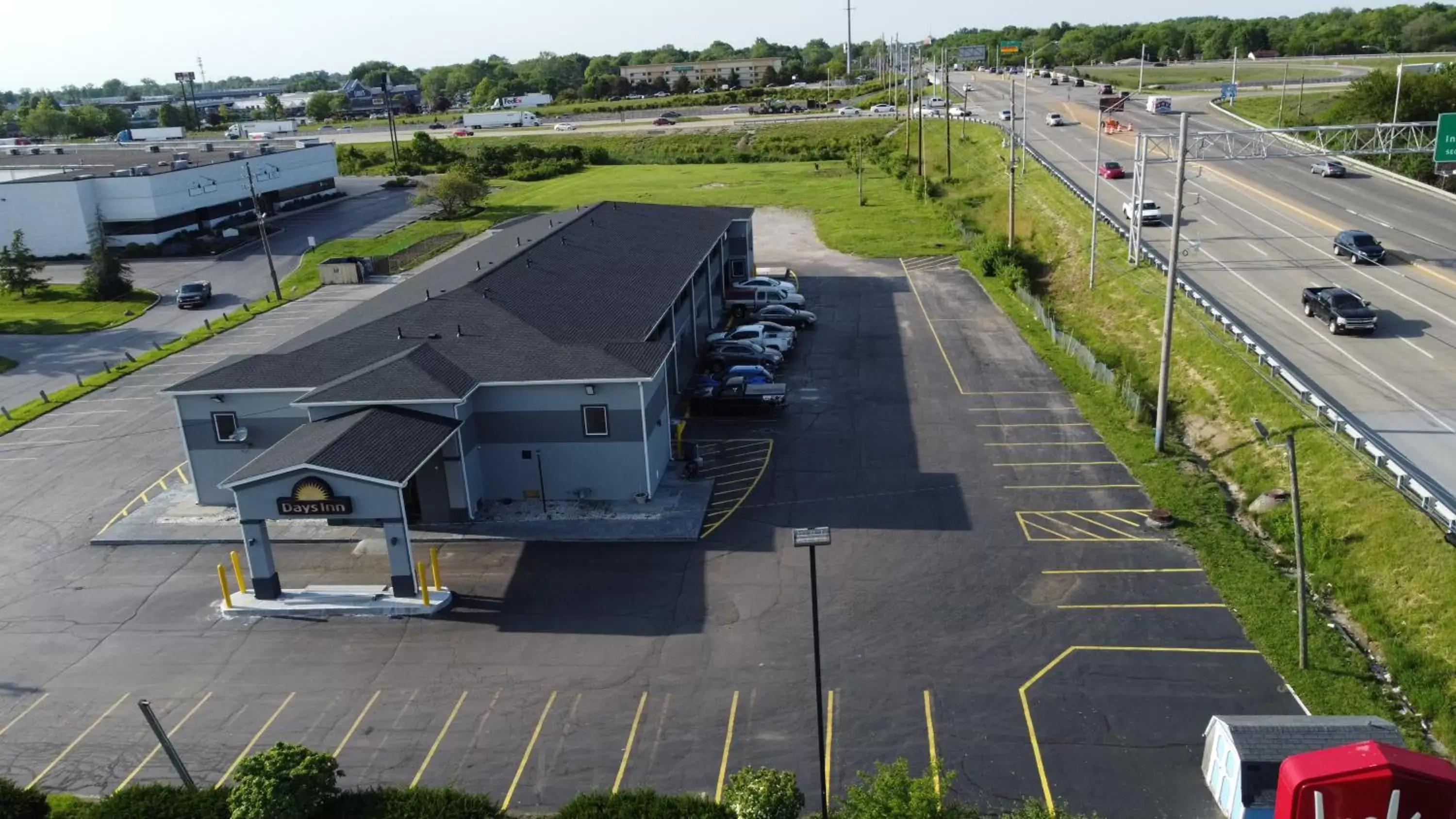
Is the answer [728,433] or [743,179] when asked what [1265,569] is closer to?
[728,433]

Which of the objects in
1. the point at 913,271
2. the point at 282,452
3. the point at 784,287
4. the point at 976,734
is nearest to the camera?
the point at 976,734

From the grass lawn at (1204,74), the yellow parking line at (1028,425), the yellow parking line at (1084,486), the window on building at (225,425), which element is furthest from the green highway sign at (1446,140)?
the grass lawn at (1204,74)

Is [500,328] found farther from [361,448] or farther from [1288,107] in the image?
[1288,107]

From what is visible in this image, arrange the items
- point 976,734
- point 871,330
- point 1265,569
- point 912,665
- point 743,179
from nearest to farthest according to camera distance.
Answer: point 976,734, point 912,665, point 1265,569, point 871,330, point 743,179

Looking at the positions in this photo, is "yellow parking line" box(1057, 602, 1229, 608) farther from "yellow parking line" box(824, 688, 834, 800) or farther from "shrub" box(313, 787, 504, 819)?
"shrub" box(313, 787, 504, 819)

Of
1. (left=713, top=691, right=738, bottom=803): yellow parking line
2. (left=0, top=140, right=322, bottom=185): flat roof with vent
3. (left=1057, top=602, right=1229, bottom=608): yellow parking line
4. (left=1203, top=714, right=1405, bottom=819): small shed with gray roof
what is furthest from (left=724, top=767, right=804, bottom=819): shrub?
(left=0, top=140, right=322, bottom=185): flat roof with vent

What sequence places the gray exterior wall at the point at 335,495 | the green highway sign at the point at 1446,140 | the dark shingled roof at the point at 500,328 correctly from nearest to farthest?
the gray exterior wall at the point at 335,495, the dark shingled roof at the point at 500,328, the green highway sign at the point at 1446,140

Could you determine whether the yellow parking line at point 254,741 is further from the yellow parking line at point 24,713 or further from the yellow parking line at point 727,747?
the yellow parking line at point 727,747

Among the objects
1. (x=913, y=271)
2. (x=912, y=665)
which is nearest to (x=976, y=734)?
(x=912, y=665)
